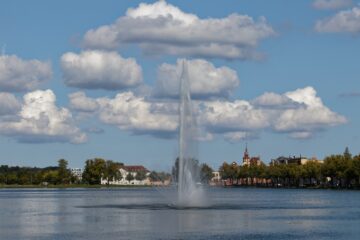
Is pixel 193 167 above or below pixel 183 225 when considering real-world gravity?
above

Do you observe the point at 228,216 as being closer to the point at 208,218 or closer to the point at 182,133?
the point at 208,218

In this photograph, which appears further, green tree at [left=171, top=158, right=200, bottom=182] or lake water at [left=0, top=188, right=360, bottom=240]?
green tree at [left=171, top=158, right=200, bottom=182]

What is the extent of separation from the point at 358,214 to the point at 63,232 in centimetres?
4165

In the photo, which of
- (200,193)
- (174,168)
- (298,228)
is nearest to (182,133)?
(174,168)

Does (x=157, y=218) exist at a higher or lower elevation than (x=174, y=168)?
lower

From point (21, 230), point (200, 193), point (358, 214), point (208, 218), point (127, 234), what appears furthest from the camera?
point (200, 193)

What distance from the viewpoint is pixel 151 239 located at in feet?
204

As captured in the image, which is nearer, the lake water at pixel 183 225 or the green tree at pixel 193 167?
the lake water at pixel 183 225

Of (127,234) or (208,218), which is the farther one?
→ (208,218)

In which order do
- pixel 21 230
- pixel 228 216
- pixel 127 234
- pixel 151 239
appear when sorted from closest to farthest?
pixel 151 239 < pixel 127 234 < pixel 21 230 < pixel 228 216

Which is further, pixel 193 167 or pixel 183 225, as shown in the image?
pixel 193 167

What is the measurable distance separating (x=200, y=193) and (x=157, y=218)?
75.0ft

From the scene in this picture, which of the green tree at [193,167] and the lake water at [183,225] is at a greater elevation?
the green tree at [193,167]

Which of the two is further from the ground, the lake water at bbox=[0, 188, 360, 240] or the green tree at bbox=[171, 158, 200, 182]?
the green tree at bbox=[171, 158, 200, 182]
